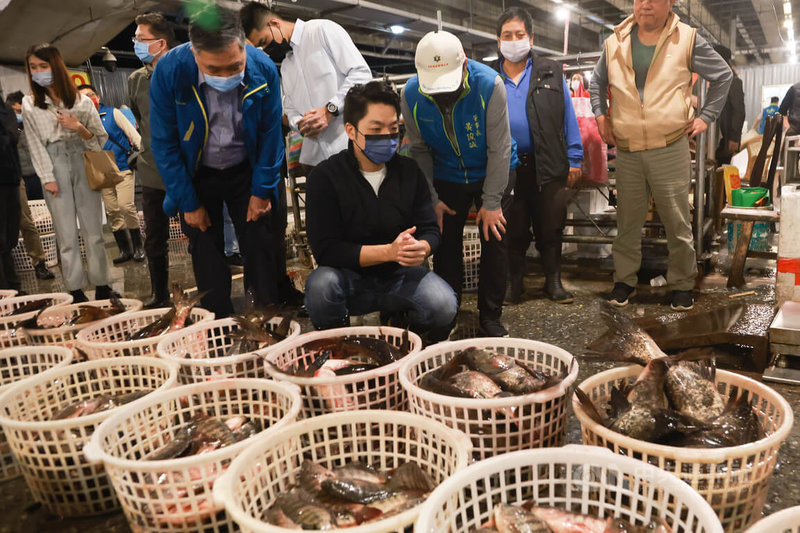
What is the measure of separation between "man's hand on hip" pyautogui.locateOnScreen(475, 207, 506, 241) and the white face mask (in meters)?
1.47

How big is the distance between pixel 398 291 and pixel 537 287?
101 inches

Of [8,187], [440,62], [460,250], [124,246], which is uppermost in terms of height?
[440,62]

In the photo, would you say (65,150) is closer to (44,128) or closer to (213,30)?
(44,128)

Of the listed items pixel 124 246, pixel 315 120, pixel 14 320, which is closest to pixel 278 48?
pixel 315 120

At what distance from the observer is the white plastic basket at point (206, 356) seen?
232cm

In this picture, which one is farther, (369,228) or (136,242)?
(136,242)

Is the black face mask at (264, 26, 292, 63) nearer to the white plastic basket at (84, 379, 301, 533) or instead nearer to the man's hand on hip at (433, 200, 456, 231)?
the man's hand on hip at (433, 200, 456, 231)

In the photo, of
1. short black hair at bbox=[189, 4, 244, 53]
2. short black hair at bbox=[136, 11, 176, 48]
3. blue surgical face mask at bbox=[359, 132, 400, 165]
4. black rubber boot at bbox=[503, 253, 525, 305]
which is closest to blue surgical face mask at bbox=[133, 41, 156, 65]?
short black hair at bbox=[136, 11, 176, 48]

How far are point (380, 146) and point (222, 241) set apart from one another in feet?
4.26

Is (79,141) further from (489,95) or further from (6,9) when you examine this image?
(6,9)

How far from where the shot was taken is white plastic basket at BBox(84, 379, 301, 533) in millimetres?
1558

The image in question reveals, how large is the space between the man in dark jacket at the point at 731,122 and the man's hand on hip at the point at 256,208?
235 inches

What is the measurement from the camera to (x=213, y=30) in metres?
2.73

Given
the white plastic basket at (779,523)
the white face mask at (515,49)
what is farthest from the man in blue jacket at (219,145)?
the white plastic basket at (779,523)
